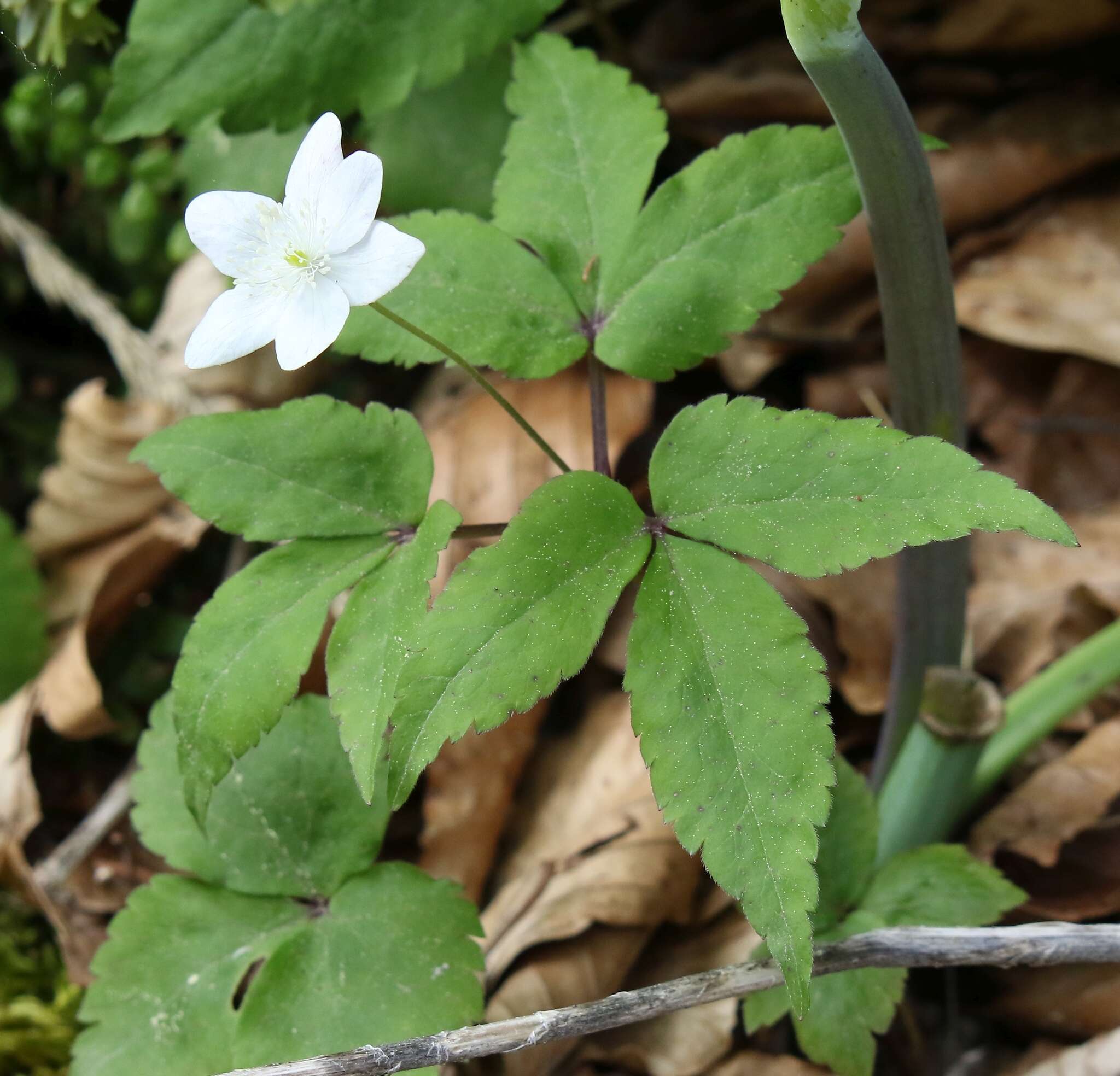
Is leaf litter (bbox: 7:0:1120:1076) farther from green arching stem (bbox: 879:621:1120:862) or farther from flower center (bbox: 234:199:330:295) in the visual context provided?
flower center (bbox: 234:199:330:295)

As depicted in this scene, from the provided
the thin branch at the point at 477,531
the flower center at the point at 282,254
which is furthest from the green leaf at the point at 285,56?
the thin branch at the point at 477,531

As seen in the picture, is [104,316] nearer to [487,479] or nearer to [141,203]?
[141,203]

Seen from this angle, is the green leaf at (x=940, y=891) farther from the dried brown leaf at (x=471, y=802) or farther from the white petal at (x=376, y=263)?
the white petal at (x=376, y=263)

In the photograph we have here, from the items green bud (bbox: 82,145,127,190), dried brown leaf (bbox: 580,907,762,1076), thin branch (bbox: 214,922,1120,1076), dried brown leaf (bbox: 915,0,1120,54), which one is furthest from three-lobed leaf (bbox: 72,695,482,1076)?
dried brown leaf (bbox: 915,0,1120,54)

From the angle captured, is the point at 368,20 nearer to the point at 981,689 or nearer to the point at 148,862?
the point at 981,689

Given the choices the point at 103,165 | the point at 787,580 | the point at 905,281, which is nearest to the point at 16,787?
the point at 103,165

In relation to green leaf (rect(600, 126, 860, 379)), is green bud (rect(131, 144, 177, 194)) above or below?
above
